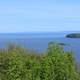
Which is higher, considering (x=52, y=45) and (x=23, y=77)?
(x=52, y=45)

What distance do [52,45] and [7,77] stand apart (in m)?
1.63

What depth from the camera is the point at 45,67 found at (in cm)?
1184

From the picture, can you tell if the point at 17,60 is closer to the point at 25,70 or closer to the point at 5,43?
the point at 25,70

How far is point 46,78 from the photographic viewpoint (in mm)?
11805

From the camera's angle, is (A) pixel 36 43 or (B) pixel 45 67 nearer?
(B) pixel 45 67

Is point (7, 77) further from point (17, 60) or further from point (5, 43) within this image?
point (5, 43)

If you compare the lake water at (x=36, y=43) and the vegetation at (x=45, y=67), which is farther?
the lake water at (x=36, y=43)

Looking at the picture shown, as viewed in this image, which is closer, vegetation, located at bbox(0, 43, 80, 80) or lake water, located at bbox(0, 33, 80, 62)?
vegetation, located at bbox(0, 43, 80, 80)

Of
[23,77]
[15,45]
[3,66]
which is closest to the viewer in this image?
[23,77]

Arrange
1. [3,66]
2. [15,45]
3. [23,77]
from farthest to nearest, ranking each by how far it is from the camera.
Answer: [15,45], [3,66], [23,77]

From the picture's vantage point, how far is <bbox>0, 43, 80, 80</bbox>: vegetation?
11625 millimetres

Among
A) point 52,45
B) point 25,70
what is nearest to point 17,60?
point 25,70

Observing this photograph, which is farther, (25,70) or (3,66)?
(3,66)

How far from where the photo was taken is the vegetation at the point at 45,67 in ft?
38.1
